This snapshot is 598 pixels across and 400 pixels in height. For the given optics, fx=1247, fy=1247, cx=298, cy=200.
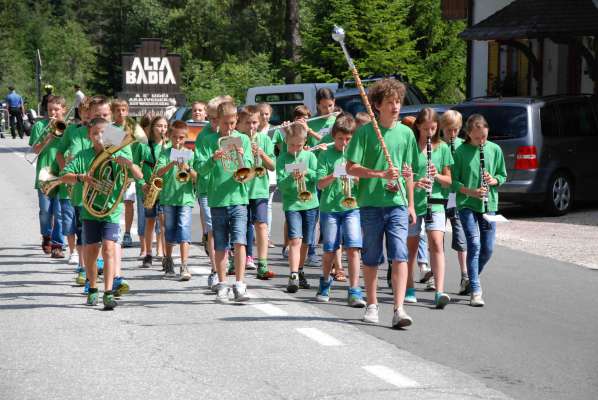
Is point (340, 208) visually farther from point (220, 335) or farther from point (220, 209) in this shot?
point (220, 335)

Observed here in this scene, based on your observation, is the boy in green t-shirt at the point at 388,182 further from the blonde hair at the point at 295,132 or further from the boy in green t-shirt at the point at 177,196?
the boy in green t-shirt at the point at 177,196

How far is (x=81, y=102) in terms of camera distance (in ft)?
37.1

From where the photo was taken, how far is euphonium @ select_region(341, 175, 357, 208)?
34.4 ft

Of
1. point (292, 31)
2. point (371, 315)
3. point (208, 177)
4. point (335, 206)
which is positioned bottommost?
point (371, 315)

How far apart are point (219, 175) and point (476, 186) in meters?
2.13

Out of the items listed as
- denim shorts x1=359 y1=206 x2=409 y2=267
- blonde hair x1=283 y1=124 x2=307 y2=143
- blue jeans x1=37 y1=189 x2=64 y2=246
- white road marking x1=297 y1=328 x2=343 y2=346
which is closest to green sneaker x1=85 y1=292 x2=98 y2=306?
white road marking x1=297 y1=328 x2=343 y2=346

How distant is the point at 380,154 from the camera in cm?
901

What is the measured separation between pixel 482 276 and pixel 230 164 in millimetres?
3219

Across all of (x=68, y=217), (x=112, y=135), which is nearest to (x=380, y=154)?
(x=112, y=135)

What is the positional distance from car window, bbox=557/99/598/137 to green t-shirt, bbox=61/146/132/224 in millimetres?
9265

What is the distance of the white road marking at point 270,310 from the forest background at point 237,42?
72.2ft

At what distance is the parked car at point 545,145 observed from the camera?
56.3 feet

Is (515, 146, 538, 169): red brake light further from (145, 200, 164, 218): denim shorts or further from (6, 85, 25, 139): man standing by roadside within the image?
(6, 85, 25, 139): man standing by roadside

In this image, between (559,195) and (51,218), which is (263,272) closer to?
(51,218)
